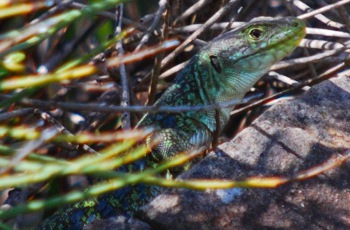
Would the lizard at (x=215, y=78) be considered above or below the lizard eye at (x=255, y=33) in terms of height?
below

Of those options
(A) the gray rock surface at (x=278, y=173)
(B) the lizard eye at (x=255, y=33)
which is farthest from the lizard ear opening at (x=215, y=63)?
(A) the gray rock surface at (x=278, y=173)

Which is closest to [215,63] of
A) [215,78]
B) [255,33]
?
[215,78]

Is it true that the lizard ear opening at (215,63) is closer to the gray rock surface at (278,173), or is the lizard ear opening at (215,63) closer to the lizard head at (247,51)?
the lizard head at (247,51)

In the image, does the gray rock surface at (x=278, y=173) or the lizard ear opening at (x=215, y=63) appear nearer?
the gray rock surface at (x=278, y=173)

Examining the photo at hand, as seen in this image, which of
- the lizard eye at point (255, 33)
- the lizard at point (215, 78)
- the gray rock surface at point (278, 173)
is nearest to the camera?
the gray rock surface at point (278, 173)

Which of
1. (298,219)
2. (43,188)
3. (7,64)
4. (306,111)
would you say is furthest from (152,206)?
(43,188)

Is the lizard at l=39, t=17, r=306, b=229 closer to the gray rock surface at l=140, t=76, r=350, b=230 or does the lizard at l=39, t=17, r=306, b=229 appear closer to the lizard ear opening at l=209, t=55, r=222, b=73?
the lizard ear opening at l=209, t=55, r=222, b=73

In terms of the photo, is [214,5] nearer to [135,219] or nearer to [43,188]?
[43,188]
